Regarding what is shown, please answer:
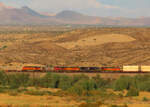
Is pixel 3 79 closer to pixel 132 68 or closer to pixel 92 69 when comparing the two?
pixel 92 69

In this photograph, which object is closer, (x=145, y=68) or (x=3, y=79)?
(x=3, y=79)

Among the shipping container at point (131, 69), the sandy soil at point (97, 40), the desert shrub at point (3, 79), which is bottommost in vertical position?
the shipping container at point (131, 69)

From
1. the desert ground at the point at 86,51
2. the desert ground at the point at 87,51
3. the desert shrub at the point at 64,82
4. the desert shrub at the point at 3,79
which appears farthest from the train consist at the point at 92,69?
the desert shrub at the point at 64,82

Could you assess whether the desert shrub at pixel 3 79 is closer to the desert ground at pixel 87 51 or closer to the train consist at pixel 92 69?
the train consist at pixel 92 69

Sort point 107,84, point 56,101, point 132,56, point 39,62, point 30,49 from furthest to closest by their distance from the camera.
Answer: point 30,49
point 132,56
point 39,62
point 107,84
point 56,101

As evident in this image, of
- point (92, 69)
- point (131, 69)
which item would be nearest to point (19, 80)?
point (92, 69)

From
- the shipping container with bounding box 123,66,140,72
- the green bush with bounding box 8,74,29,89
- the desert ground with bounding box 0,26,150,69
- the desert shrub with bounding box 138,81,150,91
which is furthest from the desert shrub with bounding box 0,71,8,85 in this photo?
the shipping container with bounding box 123,66,140,72

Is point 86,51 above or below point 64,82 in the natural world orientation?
below

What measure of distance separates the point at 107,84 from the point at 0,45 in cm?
8662

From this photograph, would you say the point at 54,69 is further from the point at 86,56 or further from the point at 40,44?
the point at 40,44

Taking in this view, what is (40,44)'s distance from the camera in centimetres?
13588

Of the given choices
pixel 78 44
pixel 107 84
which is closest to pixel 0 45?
pixel 78 44

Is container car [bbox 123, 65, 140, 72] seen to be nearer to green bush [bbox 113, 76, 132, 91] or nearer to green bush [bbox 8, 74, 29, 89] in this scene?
green bush [bbox 113, 76, 132, 91]

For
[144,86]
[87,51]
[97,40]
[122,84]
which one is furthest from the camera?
[97,40]
